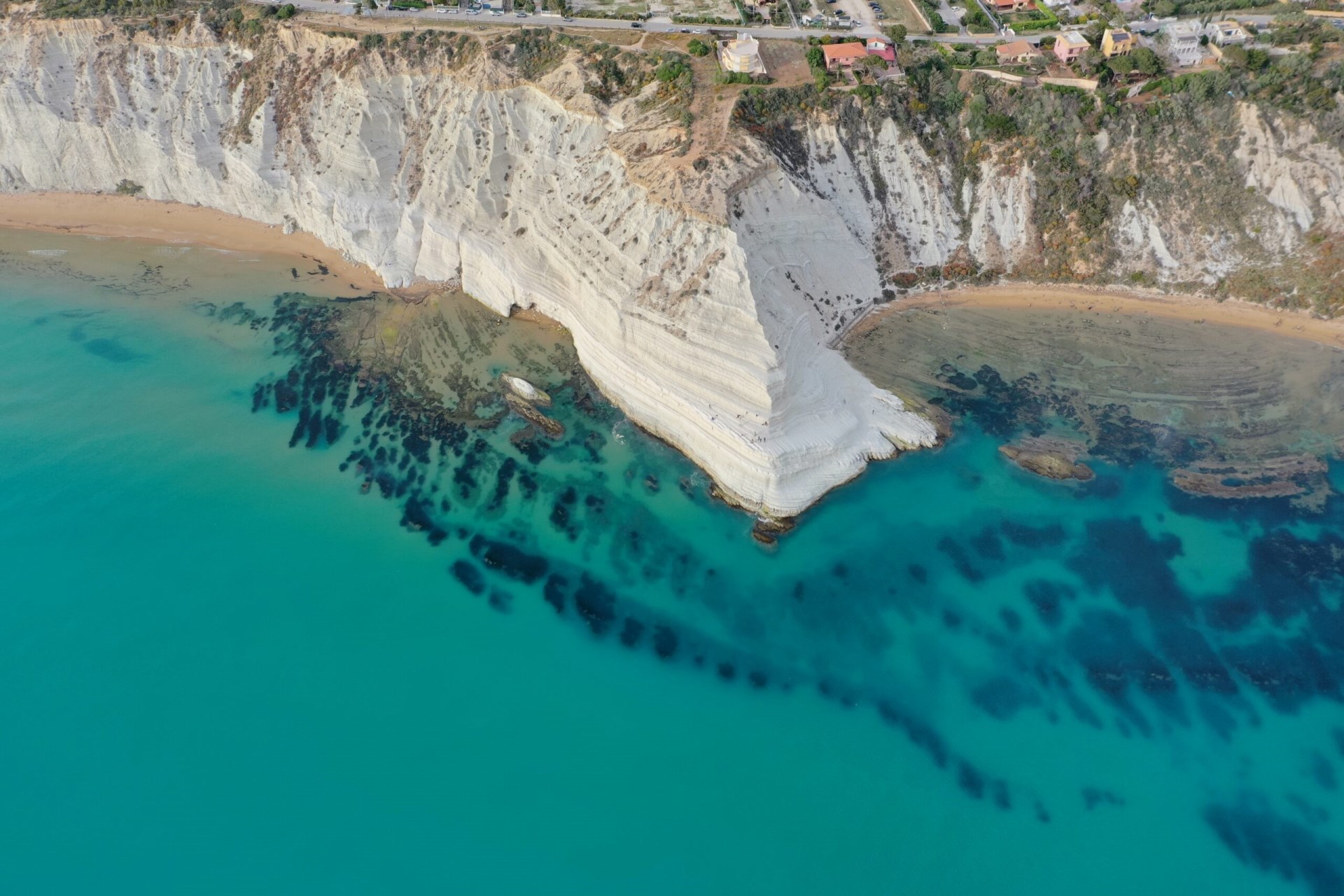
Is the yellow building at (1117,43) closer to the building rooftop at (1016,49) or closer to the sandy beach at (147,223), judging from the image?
the building rooftop at (1016,49)

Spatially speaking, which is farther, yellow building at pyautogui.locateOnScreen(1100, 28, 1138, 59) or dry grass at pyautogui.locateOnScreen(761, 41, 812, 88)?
yellow building at pyautogui.locateOnScreen(1100, 28, 1138, 59)

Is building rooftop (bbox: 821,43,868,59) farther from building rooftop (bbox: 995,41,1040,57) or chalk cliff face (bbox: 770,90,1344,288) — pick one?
building rooftop (bbox: 995,41,1040,57)

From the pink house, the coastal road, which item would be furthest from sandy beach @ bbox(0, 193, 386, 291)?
the pink house

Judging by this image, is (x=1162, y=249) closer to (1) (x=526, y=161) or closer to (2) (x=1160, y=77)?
(2) (x=1160, y=77)

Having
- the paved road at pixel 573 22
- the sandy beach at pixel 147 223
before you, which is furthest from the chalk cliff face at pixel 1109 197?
the sandy beach at pixel 147 223

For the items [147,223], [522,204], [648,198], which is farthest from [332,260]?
[648,198]

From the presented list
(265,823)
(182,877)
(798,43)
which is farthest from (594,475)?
(798,43)

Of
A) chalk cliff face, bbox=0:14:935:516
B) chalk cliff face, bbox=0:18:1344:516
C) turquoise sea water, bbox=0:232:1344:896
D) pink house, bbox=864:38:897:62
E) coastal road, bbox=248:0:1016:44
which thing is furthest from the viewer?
coastal road, bbox=248:0:1016:44

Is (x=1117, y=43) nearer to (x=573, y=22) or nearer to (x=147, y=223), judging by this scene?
(x=573, y=22)
